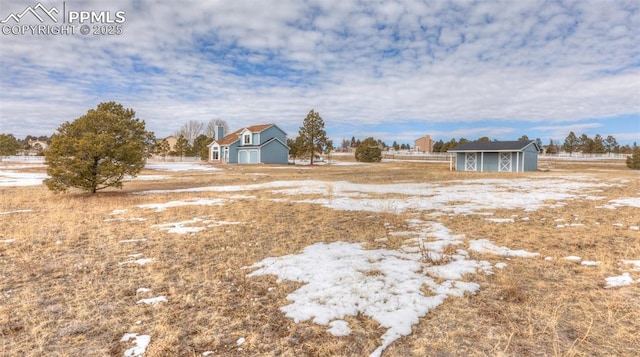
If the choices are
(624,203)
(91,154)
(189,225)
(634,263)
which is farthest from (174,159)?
(634,263)

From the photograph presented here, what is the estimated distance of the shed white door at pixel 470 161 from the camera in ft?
117

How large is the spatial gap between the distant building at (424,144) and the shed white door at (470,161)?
69.8 meters

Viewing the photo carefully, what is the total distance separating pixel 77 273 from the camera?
5281 mm

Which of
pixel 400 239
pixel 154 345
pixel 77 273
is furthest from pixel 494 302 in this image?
pixel 77 273

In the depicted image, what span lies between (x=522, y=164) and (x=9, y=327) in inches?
1495

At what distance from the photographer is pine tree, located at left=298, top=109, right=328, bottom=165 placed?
4603cm

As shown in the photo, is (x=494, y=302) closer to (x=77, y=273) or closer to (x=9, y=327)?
(x=9, y=327)

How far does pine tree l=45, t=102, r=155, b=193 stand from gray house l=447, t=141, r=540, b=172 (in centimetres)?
3181

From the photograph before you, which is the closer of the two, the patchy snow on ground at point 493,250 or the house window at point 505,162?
the patchy snow on ground at point 493,250

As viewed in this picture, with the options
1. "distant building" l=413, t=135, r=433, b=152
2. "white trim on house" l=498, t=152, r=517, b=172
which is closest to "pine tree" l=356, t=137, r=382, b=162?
"white trim on house" l=498, t=152, r=517, b=172

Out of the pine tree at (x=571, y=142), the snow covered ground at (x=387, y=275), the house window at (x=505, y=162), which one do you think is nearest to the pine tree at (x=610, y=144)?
the pine tree at (x=571, y=142)

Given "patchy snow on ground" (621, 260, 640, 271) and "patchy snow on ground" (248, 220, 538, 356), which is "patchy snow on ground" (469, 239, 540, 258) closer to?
"patchy snow on ground" (248, 220, 538, 356)

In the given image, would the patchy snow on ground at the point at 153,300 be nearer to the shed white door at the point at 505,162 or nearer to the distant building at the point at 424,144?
the shed white door at the point at 505,162

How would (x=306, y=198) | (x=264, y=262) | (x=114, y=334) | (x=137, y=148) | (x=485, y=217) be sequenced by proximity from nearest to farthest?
(x=114, y=334) → (x=264, y=262) → (x=485, y=217) → (x=306, y=198) → (x=137, y=148)
